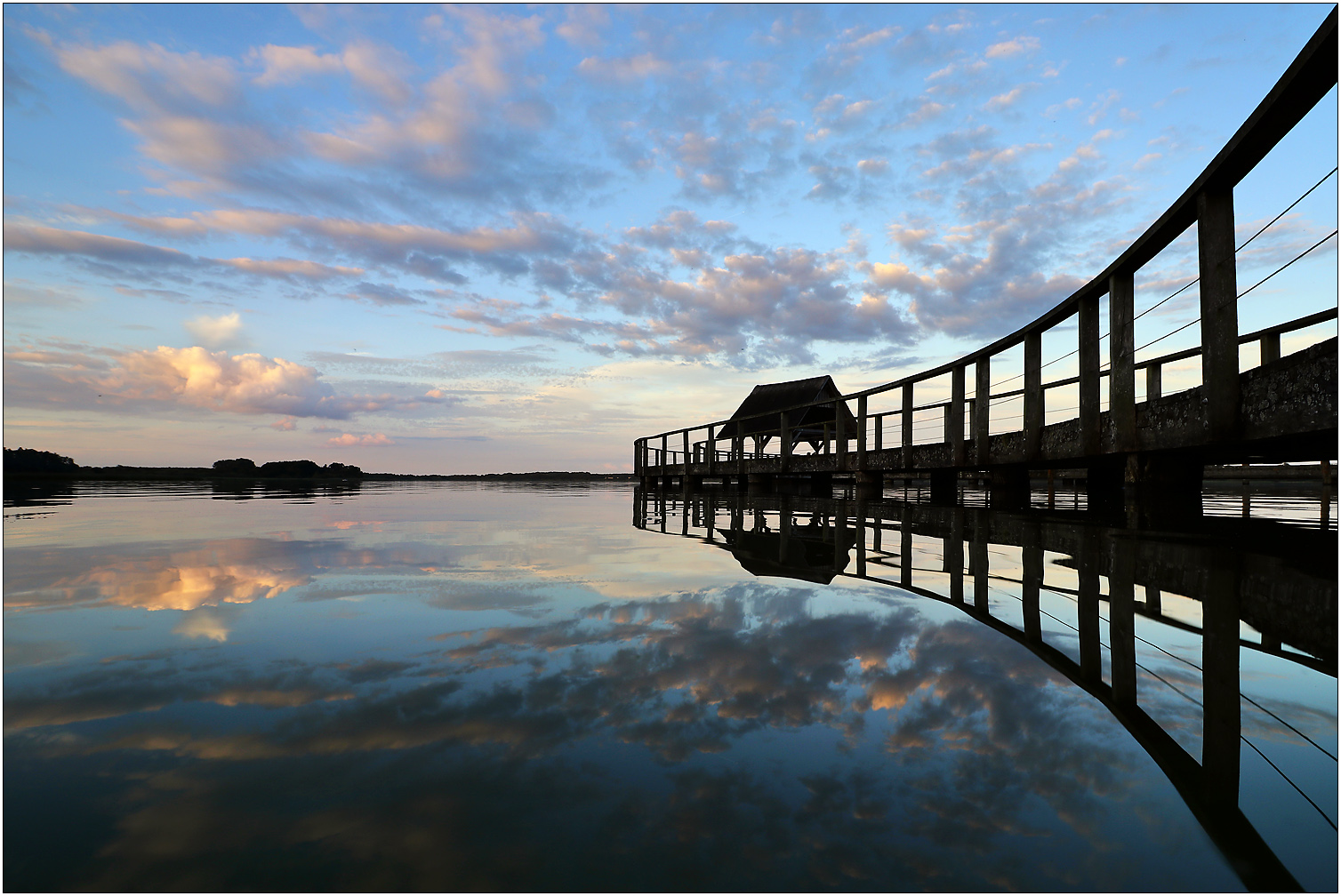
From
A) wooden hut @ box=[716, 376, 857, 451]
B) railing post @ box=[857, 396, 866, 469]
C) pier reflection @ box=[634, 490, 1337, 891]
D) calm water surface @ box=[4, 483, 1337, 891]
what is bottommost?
calm water surface @ box=[4, 483, 1337, 891]

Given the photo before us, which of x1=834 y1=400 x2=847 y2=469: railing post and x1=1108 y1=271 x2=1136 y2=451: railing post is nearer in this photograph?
x1=1108 y1=271 x2=1136 y2=451: railing post

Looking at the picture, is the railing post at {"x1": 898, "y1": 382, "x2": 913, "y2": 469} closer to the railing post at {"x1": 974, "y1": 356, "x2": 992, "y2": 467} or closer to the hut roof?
the railing post at {"x1": 974, "y1": 356, "x2": 992, "y2": 467}

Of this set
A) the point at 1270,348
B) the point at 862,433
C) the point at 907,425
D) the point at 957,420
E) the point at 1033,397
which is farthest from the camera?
the point at 862,433

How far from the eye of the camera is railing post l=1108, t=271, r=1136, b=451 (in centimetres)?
531

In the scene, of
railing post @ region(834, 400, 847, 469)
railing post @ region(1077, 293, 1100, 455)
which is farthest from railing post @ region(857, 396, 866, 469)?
railing post @ region(1077, 293, 1100, 455)

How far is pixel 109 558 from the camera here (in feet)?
12.0

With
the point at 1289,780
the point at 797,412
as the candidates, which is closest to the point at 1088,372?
the point at 1289,780

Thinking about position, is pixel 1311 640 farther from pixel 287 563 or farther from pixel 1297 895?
pixel 287 563

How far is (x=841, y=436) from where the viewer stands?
1245 centimetres

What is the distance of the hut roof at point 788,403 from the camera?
2534 centimetres

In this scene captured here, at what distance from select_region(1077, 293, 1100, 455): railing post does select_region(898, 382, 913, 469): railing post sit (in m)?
3.87

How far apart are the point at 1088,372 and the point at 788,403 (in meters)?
21.0

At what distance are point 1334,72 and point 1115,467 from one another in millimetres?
4769

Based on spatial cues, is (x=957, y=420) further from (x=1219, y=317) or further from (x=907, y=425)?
(x=1219, y=317)
